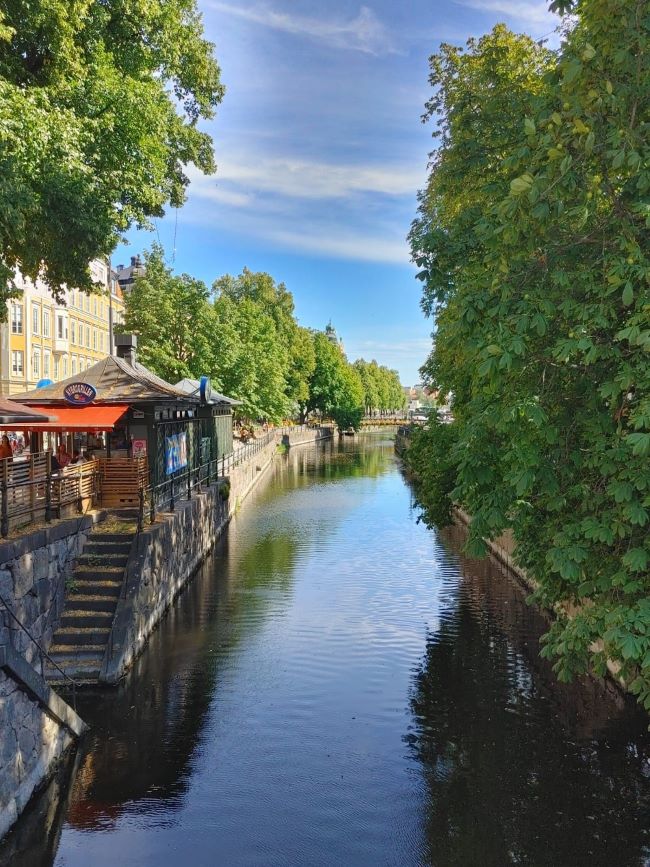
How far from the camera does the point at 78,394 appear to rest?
19281 mm

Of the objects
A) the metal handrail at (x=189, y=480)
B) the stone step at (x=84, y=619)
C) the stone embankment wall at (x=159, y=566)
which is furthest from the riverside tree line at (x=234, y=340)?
the stone step at (x=84, y=619)

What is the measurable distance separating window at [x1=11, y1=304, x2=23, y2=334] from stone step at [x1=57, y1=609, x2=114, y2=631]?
37.3 meters

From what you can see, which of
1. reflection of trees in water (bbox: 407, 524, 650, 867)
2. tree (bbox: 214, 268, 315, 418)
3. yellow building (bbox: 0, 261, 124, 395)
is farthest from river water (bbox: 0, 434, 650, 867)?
tree (bbox: 214, 268, 315, 418)

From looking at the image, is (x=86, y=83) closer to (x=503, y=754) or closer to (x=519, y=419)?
(x=519, y=419)

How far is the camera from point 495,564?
2600cm

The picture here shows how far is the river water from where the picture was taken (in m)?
9.29

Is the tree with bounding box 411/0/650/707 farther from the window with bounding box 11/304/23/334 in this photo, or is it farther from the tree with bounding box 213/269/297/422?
the window with bounding box 11/304/23/334

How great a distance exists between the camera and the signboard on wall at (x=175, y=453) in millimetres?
22684

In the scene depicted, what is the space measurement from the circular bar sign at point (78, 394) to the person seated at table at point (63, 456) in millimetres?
1847

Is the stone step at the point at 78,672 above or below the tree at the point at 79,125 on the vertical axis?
below

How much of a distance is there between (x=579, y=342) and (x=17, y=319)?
46.7 m

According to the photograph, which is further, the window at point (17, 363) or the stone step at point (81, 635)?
the window at point (17, 363)

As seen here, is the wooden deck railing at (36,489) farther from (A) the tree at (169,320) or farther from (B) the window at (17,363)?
(B) the window at (17,363)

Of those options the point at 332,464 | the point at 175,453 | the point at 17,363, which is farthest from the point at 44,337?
the point at 175,453
